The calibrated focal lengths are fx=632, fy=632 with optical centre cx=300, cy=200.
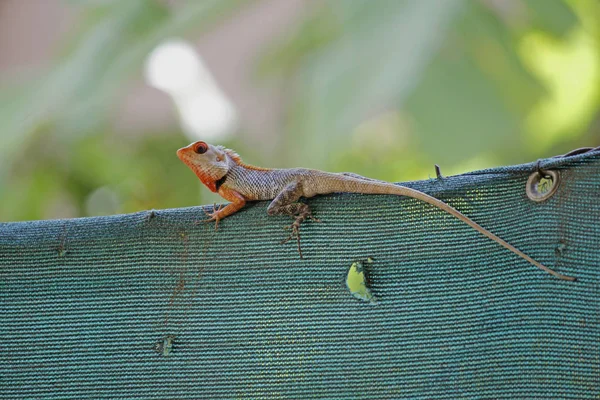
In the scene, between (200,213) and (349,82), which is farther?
(200,213)

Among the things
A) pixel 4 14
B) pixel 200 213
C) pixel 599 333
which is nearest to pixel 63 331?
pixel 200 213

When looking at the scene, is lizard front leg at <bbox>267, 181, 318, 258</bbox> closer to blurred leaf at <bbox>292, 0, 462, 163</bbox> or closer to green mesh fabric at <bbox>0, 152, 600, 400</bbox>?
green mesh fabric at <bbox>0, 152, 600, 400</bbox>

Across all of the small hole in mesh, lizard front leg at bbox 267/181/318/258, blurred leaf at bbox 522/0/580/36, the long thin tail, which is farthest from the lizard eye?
blurred leaf at bbox 522/0/580/36

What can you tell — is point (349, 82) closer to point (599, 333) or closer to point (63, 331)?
point (599, 333)

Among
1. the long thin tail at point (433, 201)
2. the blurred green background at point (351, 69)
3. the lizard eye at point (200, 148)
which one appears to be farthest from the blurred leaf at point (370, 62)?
the lizard eye at point (200, 148)

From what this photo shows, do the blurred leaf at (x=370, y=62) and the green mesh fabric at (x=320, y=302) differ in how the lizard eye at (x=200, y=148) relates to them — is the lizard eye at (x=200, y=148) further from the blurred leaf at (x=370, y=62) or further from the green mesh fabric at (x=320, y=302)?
the blurred leaf at (x=370, y=62)

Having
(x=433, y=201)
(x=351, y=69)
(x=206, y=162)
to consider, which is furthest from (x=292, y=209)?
(x=351, y=69)

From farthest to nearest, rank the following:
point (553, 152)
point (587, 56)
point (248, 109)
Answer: point (248, 109), point (553, 152), point (587, 56)
